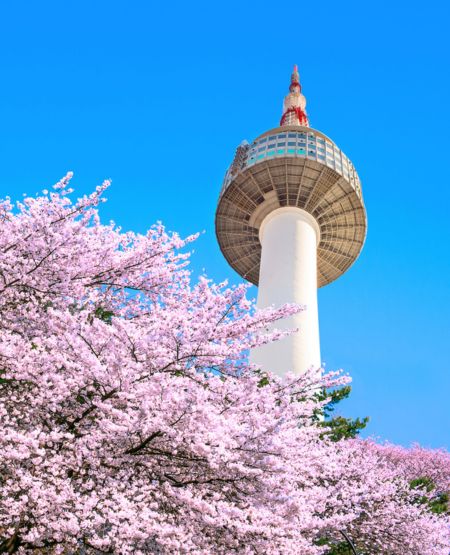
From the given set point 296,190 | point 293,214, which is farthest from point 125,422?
point 296,190

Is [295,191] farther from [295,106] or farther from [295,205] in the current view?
[295,106]

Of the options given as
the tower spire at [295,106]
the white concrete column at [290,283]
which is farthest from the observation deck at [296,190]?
the tower spire at [295,106]

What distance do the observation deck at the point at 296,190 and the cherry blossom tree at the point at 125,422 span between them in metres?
23.9

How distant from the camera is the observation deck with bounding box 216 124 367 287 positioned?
30844 mm

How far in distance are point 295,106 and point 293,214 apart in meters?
12.6

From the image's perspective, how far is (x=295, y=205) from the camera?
31484 mm

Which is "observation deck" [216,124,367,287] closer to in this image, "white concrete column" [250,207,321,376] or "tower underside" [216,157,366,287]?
"tower underside" [216,157,366,287]

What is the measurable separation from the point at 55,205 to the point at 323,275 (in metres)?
30.8

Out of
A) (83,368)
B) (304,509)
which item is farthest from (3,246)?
(304,509)

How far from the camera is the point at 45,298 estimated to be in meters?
8.20

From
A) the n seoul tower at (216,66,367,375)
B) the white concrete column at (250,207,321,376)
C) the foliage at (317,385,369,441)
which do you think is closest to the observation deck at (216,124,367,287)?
the n seoul tower at (216,66,367,375)

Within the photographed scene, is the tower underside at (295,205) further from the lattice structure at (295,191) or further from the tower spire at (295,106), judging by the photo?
the tower spire at (295,106)

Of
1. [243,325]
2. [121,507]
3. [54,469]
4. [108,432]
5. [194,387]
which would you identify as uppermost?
Answer: [243,325]

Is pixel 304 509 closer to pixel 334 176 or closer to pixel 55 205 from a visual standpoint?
pixel 55 205
